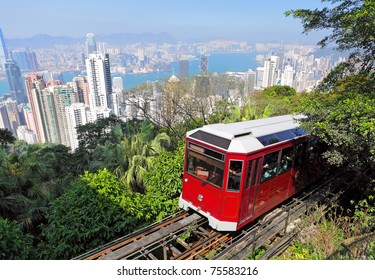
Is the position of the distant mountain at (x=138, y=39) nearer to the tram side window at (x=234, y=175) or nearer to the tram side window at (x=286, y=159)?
the tram side window at (x=286, y=159)

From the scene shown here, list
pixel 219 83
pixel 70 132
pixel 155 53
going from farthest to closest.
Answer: pixel 155 53 → pixel 70 132 → pixel 219 83

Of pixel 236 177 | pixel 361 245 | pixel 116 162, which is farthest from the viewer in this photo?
pixel 116 162

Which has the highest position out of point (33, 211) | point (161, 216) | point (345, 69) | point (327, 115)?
point (345, 69)

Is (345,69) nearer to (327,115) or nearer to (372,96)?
(372,96)

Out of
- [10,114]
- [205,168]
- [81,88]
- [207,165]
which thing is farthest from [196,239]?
[10,114]

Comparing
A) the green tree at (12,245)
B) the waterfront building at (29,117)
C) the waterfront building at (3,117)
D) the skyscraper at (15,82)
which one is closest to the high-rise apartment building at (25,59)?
the skyscraper at (15,82)

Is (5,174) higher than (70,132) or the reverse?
higher

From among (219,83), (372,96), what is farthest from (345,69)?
(219,83)
